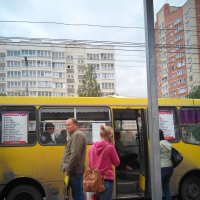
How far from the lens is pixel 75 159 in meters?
6.21

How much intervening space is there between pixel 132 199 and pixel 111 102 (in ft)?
8.34

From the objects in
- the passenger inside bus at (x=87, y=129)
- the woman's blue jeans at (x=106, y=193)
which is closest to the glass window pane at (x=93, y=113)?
the passenger inside bus at (x=87, y=129)

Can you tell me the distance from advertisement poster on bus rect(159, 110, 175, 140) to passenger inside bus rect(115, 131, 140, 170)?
1074mm

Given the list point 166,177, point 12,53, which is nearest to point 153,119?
point 166,177

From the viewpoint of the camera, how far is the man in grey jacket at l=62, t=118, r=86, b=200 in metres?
6.23

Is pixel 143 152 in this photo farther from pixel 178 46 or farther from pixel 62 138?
pixel 178 46

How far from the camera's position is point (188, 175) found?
9555 millimetres

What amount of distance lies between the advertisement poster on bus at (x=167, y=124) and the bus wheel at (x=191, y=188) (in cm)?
117

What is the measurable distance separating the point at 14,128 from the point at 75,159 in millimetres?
2593

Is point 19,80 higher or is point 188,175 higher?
point 19,80

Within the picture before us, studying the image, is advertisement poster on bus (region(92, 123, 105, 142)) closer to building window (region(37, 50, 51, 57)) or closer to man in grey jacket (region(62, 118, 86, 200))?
man in grey jacket (region(62, 118, 86, 200))

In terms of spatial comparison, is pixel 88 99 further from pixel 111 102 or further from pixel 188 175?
pixel 188 175

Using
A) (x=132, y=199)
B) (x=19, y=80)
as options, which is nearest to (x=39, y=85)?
(x=19, y=80)

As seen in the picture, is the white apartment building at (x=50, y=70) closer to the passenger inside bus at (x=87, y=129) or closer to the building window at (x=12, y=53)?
the building window at (x=12, y=53)
